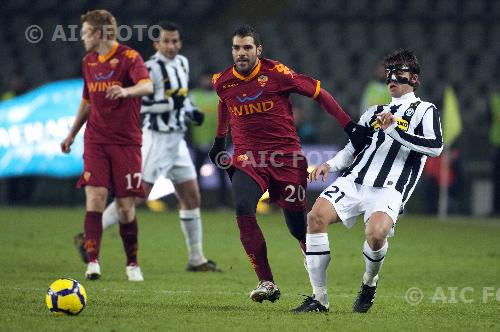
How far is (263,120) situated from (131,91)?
53.5 inches

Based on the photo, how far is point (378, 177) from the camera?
23.2ft

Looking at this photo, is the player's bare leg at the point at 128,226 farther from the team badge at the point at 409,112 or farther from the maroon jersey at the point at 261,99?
the team badge at the point at 409,112

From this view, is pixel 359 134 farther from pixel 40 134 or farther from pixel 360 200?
pixel 40 134

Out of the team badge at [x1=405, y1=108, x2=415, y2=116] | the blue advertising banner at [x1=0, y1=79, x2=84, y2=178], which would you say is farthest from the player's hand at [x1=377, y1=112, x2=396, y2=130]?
the blue advertising banner at [x1=0, y1=79, x2=84, y2=178]

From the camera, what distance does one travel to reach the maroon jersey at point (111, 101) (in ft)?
29.0

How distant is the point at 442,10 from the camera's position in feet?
75.2

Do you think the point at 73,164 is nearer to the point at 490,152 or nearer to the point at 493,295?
the point at 490,152

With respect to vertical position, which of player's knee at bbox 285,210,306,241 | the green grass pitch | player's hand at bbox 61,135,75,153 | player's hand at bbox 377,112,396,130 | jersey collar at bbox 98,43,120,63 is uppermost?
jersey collar at bbox 98,43,120,63

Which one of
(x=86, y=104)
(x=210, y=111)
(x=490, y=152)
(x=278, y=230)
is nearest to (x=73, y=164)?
(x=210, y=111)

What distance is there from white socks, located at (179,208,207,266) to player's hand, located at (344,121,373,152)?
3.04 m

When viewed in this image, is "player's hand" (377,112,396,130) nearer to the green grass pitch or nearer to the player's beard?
the player's beard

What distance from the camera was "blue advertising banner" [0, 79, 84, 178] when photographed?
17.3m

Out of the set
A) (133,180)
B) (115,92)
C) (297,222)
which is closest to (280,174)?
(297,222)

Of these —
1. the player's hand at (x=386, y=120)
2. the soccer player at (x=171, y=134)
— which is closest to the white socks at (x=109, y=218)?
the soccer player at (x=171, y=134)
